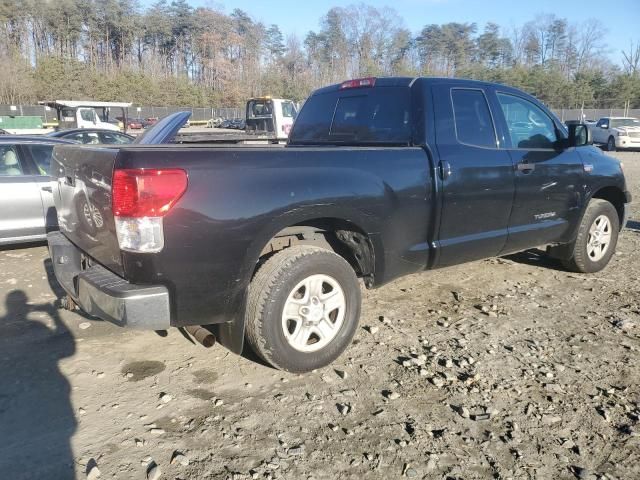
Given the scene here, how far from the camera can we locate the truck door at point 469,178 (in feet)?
13.1

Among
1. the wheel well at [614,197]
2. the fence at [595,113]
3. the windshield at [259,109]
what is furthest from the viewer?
the fence at [595,113]

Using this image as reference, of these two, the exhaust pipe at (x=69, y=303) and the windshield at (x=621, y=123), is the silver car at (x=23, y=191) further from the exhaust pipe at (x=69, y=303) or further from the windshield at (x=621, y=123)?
the windshield at (x=621, y=123)

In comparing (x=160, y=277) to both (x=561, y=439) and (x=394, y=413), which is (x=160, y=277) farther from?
(x=561, y=439)

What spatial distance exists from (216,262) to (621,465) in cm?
226

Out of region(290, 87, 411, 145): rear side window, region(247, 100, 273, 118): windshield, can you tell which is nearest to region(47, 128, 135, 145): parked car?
region(290, 87, 411, 145): rear side window

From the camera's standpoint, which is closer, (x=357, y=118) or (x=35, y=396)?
(x=35, y=396)

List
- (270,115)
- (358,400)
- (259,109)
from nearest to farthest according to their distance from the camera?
1. (358,400)
2. (270,115)
3. (259,109)

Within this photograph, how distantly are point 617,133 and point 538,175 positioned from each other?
2366 centimetres

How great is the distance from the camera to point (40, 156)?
261 inches

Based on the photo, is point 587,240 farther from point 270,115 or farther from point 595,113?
point 595,113

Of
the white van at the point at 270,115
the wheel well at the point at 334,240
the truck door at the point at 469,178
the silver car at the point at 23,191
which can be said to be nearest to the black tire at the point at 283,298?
the wheel well at the point at 334,240

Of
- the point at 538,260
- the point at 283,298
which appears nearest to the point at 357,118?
the point at 283,298

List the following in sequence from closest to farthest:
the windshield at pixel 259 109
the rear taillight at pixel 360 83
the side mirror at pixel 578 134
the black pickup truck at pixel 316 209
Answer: the black pickup truck at pixel 316 209 < the rear taillight at pixel 360 83 < the side mirror at pixel 578 134 < the windshield at pixel 259 109

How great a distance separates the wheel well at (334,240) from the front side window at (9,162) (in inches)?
178
